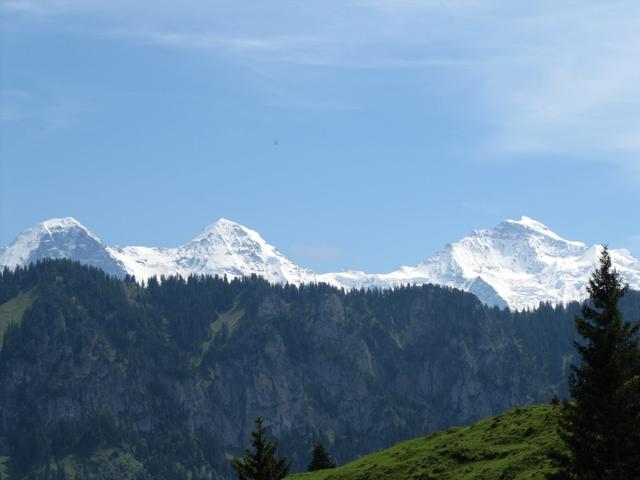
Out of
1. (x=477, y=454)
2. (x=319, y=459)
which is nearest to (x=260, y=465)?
(x=477, y=454)

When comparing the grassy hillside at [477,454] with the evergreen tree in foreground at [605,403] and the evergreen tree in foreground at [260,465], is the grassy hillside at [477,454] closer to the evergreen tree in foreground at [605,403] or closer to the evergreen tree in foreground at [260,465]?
the evergreen tree in foreground at [260,465]

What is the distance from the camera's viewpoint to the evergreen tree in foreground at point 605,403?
60.7 m

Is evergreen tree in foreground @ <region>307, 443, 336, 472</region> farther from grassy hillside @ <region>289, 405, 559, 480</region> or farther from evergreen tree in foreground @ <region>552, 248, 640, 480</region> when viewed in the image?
evergreen tree in foreground @ <region>552, 248, 640, 480</region>

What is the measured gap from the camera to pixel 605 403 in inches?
2411

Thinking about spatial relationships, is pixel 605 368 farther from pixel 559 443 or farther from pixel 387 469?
pixel 387 469

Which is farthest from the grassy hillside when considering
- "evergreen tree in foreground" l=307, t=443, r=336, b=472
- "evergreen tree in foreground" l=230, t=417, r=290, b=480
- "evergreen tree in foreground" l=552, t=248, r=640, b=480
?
"evergreen tree in foreground" l=307, t=443, r=336, b=472

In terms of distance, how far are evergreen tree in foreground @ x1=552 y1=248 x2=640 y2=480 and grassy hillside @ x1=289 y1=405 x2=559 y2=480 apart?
25.9 meters

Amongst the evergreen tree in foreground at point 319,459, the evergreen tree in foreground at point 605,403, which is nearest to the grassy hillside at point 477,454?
the evergreen tree in foreground at point 605,403

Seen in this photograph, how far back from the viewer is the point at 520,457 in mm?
93938

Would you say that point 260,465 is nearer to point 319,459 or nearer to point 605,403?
point 605,403

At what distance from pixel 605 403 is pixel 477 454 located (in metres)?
40.1

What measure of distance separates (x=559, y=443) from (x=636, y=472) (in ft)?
106

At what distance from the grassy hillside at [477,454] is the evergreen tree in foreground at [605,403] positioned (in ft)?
84.9

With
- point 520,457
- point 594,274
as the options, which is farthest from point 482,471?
point 594,274
